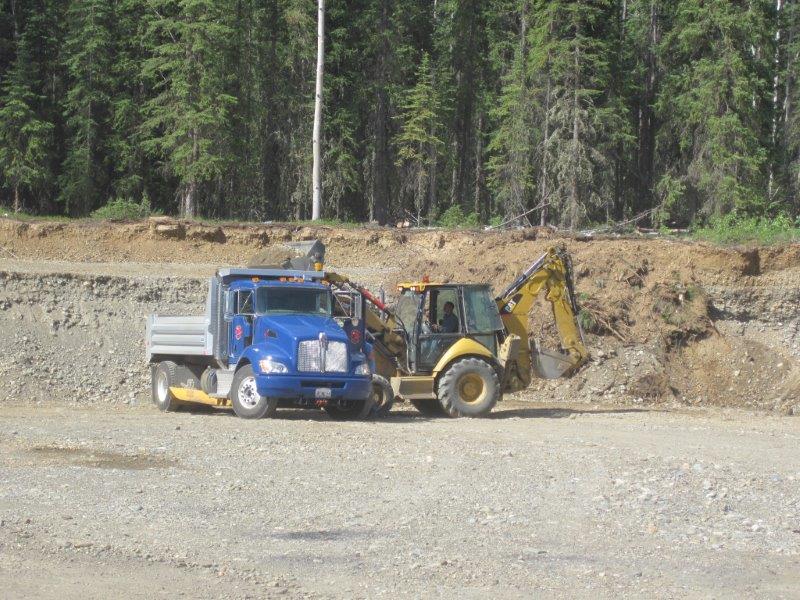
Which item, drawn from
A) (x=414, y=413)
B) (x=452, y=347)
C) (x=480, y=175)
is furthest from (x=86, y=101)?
(x=452, y=347)

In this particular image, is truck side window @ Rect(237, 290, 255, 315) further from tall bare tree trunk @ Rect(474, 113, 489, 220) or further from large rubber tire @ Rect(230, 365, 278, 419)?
tall bare tree trunk @ Rect(474, 113, 489, 220)

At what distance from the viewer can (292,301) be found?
18.2 meters

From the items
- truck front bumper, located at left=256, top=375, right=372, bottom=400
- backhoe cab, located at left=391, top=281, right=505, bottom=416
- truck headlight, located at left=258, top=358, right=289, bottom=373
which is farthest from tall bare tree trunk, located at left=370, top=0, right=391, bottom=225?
truck headlight, located at left=258, top=358, right=289, bottom=373

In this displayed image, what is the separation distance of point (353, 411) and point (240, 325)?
242 centimetres

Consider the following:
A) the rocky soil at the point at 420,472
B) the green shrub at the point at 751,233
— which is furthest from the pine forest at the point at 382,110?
the rocky soil at the point at 420,472

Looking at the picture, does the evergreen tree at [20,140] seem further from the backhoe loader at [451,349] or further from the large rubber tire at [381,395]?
the large rubber tire at [381,395]

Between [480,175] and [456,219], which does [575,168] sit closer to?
[456,219]

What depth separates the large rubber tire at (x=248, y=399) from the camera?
1727 centimetres

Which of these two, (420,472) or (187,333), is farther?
(187,333)

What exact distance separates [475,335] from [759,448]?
5.95 meters

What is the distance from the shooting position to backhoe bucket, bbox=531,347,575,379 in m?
20.5

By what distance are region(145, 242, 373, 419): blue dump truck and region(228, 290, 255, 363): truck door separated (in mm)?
17

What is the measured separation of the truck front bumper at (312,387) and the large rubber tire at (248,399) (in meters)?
0.33

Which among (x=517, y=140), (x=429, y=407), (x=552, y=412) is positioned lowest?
(x=552, y=412)
